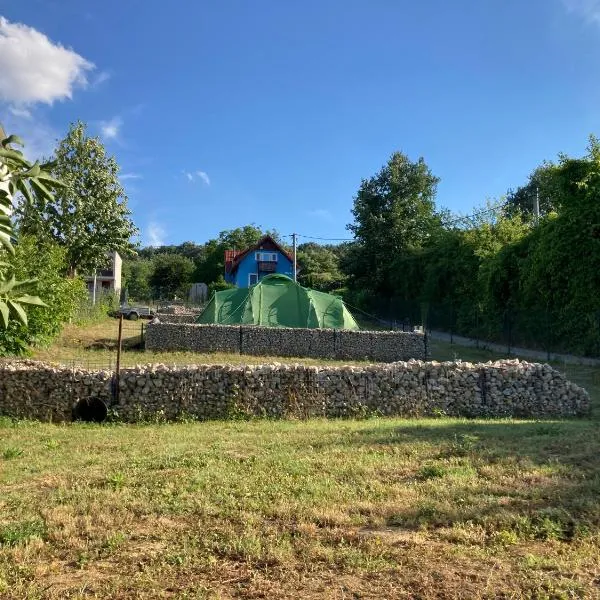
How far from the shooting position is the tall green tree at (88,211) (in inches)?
1137

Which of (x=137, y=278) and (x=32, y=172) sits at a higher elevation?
(x=137, y=278)

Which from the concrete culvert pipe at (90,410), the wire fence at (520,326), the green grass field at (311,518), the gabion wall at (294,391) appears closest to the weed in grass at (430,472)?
the green grass field at (311,518)

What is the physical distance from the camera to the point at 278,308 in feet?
76.8

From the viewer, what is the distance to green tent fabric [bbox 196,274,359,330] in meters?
23.0

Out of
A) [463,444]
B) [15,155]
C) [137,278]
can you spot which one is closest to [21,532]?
[15,155]

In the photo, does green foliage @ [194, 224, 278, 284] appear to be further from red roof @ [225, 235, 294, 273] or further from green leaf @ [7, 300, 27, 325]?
green leaf @ [7, 300, 27, 325]

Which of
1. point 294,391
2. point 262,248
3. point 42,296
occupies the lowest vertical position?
point 294,391

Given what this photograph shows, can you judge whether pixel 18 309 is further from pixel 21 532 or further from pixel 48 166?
pixel 21 532

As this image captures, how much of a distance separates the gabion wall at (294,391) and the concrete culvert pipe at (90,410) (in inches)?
3.7

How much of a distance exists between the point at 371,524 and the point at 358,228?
4076 cm

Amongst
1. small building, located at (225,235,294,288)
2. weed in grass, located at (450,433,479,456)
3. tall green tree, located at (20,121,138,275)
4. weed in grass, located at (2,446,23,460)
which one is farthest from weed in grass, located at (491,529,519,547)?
small building, located at (225,235,294,288)

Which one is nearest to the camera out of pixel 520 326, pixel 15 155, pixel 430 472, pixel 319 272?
pixel 15 155

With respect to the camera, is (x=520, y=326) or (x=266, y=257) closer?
(x=520, y=326)

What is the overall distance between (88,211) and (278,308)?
1296 cm
